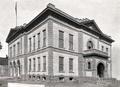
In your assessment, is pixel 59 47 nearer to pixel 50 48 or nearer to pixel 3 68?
pixel 50 48

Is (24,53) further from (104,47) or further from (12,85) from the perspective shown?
(104,47)

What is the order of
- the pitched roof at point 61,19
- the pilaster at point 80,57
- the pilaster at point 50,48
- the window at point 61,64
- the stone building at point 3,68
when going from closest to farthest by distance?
1. the pilaster at point 50,48
2. the pitched roof at point 61,19
3. the window at point 61,64
4. the pilaster at point 80,57
5. the stone building at point 3,68

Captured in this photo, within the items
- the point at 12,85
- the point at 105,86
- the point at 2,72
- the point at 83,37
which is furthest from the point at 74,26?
the point at 2,72

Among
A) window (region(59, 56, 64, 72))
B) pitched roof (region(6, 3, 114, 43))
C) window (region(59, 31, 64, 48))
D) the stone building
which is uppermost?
pitched roof (region(6, 3, 114, 43))

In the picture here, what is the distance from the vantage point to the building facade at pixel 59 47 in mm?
25641

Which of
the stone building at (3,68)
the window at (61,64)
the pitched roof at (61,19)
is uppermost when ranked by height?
the pitched roof at (61,19)

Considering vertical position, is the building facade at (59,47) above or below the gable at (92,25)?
below

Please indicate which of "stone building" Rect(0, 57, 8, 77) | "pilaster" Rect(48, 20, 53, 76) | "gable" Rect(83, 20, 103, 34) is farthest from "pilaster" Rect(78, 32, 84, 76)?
"stone building" Rect(0, 57, 8, 77)

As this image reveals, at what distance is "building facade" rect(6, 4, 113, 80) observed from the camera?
1009 inches

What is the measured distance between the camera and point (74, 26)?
1193 inches

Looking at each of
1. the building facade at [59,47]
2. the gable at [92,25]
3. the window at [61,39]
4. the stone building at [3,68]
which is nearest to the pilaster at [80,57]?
the building facade at [59,47]

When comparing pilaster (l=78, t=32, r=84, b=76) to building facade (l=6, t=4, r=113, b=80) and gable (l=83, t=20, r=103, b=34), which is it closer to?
building facade (l=6, t=4, r=113, b=80)

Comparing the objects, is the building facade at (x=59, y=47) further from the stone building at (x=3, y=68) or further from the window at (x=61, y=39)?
the stone building at (x=3, y=68)

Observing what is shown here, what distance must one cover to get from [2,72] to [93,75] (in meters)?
38.8
